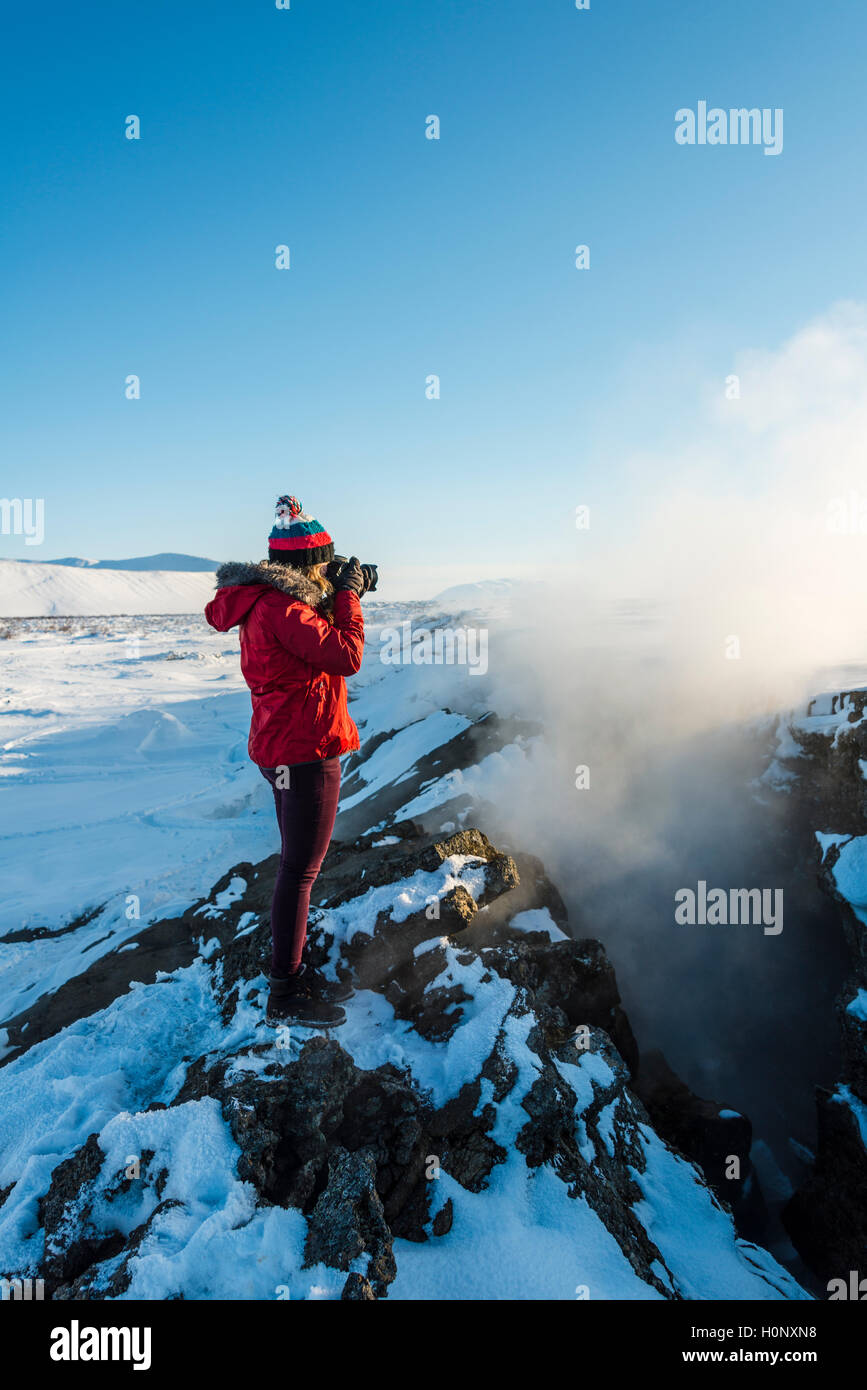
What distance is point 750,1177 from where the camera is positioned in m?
5.08

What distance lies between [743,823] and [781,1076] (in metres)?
2.70

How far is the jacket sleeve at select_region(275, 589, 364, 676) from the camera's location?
262 centimetres

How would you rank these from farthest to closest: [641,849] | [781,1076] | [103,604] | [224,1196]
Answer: [103,604], [641,849], [781,1076], [224,1196]

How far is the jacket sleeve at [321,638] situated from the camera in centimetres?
262

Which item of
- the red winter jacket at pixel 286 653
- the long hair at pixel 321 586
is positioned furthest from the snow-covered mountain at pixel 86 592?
the red winter jacket at pixel 286 653

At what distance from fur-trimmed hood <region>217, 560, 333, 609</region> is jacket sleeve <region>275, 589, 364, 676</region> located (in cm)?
8

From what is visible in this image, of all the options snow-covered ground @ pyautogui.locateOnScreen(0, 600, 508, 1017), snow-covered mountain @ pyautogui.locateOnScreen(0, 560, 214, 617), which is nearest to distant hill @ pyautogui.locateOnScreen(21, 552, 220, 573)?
snow-covered mountain @ pyautogui.locateOnScreen(0, 560, 214, 617)

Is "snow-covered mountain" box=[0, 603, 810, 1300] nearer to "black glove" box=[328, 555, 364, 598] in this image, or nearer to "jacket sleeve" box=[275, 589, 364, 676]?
"jacket sleeve" box=[275, 589, 364, 676]

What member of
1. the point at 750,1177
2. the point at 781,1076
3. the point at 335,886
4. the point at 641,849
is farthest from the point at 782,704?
the point at 335,886

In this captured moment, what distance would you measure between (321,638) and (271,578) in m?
0.33

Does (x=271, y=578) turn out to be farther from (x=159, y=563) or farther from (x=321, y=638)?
(x=159, y=563)

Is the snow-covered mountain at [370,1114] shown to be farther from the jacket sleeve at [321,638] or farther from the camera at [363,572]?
→ the camera at [363,572]

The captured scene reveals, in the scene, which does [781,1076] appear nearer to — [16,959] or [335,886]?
[335,886]

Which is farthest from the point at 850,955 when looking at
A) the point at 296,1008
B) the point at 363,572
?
the point at 363,572
